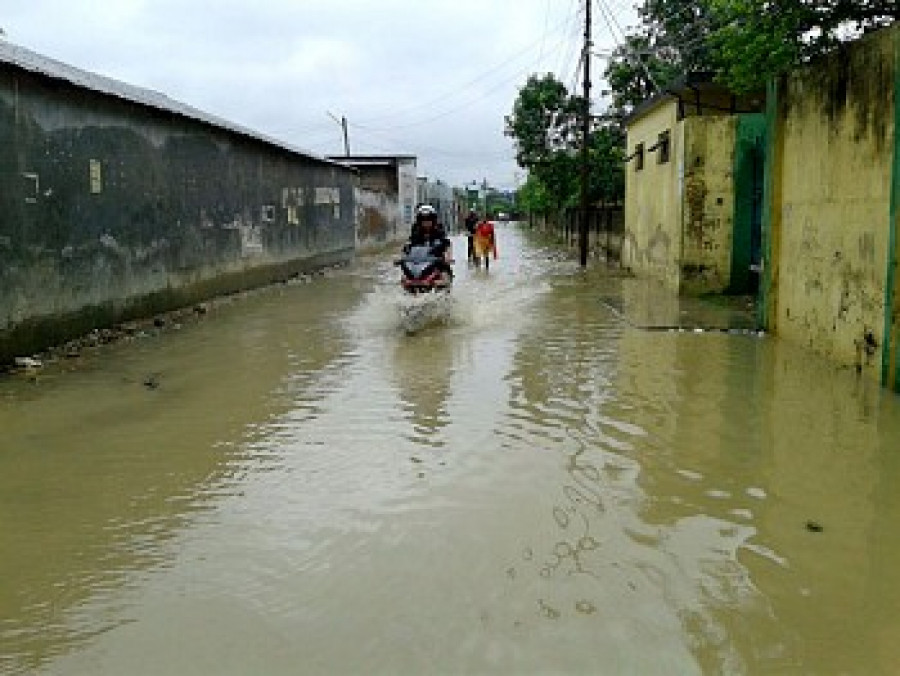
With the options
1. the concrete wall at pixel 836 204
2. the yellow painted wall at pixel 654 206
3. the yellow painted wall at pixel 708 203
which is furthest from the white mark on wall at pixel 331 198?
the concrete wall at pixel 836 204

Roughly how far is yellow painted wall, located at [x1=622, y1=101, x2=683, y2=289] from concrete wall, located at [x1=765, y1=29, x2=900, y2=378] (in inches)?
196

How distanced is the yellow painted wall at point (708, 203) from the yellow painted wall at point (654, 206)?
33 cm

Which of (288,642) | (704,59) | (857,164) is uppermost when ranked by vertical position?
(704,59)

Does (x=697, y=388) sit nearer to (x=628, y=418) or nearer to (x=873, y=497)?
(x=628, y=418)

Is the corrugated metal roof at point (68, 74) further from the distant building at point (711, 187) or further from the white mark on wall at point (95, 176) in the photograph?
the distant building at point (711, 187)

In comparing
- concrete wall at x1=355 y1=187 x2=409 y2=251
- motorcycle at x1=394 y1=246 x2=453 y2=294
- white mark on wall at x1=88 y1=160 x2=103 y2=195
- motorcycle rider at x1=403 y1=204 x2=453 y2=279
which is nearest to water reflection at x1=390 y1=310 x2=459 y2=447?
motorcycle at x1=394 y1=246 x2=453 y2=294

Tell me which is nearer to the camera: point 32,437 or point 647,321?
point 32,437

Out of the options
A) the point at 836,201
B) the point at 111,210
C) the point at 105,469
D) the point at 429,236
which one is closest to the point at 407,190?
the point at 429,236

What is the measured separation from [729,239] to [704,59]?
1117cm

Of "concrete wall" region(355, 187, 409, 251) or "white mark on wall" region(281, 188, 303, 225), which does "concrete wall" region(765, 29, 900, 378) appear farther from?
"concrete wall" region(355, 187, 409, 251)

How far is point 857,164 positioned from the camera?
8.58m

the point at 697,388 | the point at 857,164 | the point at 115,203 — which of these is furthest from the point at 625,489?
the point at 115,203

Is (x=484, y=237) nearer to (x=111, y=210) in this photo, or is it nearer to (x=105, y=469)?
(x=111, y=210)

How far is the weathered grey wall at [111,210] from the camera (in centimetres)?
955
